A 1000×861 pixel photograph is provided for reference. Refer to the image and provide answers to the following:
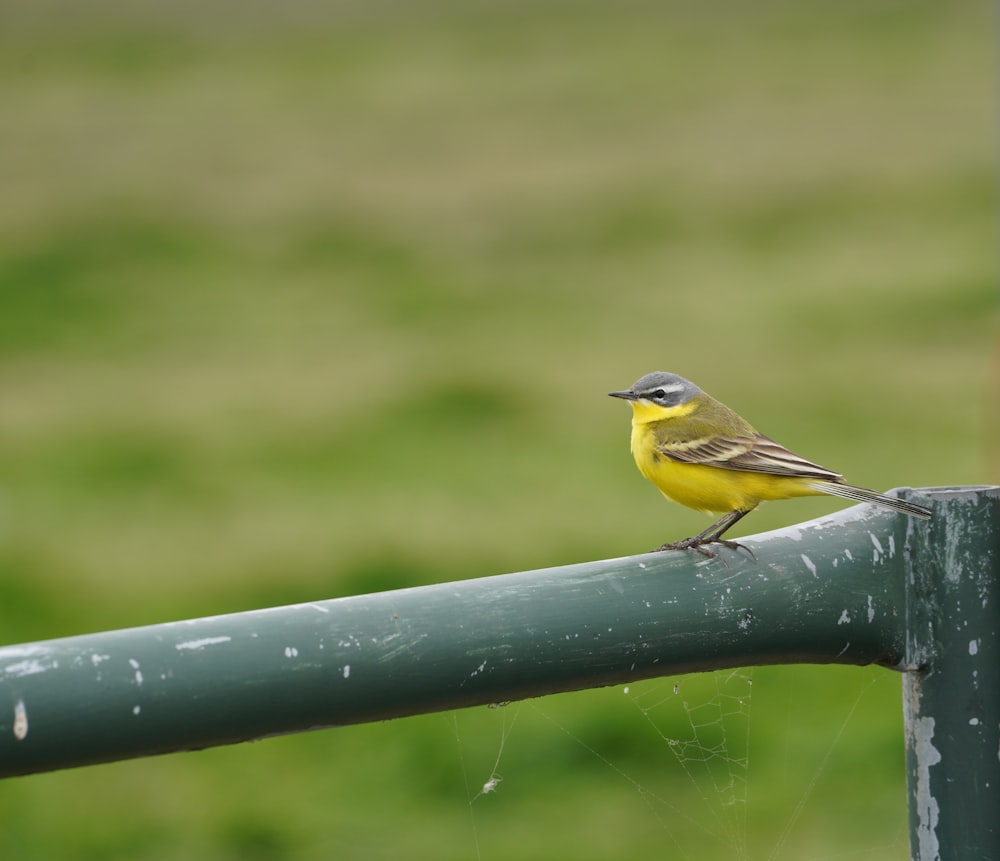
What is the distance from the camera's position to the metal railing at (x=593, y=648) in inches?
76.9

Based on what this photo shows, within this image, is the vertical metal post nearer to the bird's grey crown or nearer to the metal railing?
the metal railing

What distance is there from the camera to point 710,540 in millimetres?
3176

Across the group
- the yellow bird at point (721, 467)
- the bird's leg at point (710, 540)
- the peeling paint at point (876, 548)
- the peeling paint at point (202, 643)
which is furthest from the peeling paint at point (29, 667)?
the yellow bird at point (721, 467)

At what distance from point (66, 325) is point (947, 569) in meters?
16.1

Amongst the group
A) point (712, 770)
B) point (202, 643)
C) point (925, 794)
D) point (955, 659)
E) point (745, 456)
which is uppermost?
point (202, 643)

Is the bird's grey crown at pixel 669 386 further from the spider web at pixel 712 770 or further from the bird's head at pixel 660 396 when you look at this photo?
the spider web at pixel 712 770

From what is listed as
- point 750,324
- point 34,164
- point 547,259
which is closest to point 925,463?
point 750,324

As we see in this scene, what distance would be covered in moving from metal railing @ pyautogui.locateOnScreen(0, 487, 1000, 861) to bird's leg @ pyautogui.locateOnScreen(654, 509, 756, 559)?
47 millimetres

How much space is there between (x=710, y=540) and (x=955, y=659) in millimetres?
688

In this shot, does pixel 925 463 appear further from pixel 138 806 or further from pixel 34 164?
pixel 34 164

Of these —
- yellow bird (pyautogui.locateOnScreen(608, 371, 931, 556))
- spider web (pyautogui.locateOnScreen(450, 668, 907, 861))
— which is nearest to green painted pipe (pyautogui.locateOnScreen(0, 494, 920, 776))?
yellow bird (pyautogui.locateOnScreen(608, 371, 931, 556))

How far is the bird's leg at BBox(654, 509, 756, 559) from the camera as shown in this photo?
2.65 meters

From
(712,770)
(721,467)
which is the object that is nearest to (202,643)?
(721,467)

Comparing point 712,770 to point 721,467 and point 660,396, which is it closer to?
point 660,396
